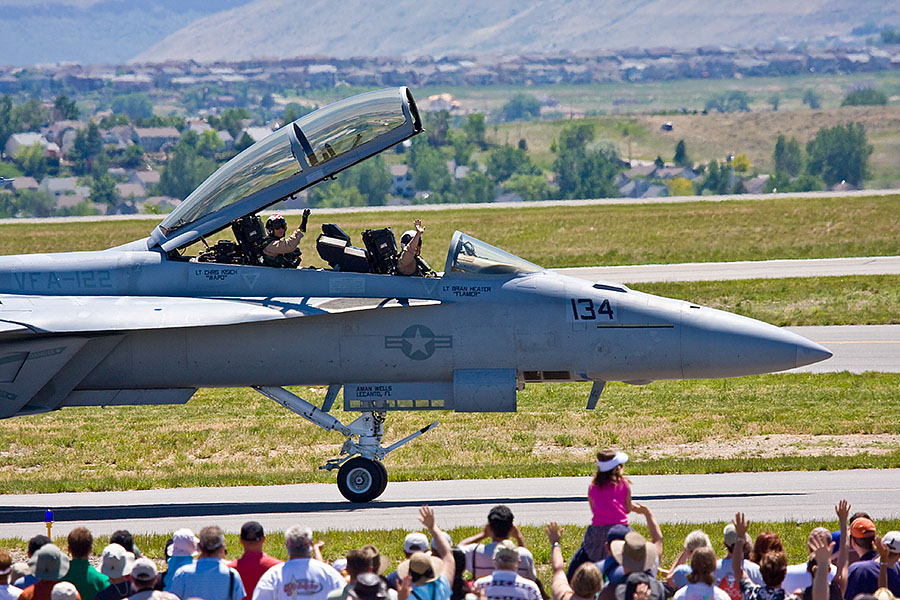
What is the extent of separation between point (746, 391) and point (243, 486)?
10.6 metres

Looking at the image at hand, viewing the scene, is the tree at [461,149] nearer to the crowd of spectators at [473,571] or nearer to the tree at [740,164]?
the tree at [740,164]

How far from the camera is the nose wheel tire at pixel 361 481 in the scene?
614 inches

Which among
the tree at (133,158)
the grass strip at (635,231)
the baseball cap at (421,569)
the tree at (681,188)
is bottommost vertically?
the baseball cap at (421,569)

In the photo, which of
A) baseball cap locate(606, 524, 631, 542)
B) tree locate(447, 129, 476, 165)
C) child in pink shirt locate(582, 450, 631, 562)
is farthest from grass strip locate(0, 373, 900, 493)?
tree locate(447, 129, 476, 165)

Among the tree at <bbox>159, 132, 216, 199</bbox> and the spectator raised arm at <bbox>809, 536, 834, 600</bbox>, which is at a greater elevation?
the tree at <bbox>159, 132, 216, 199</bbox>

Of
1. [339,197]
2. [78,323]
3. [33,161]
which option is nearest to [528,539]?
[78,323]

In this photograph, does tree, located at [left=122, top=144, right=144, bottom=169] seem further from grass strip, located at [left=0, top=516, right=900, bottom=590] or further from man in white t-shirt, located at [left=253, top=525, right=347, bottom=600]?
man in white t-shirt, located at [left=253, top=525, right=347, bottom=600]

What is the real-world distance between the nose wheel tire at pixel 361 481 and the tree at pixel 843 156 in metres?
126

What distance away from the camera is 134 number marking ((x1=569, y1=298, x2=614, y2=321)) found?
15.4 metres

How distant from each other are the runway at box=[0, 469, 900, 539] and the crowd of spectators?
Result: 4515mm

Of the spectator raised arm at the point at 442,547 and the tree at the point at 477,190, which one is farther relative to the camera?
the tree at the point at 477,190

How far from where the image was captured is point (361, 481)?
15648mm

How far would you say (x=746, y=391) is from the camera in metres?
23.7

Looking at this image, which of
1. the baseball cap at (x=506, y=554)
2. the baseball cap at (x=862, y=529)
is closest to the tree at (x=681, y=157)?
the baseball cap at (x=862, y=529)
